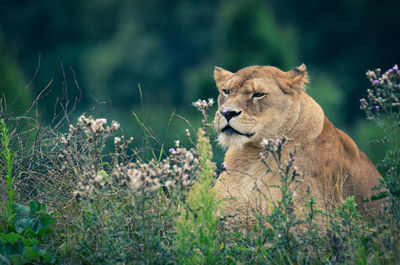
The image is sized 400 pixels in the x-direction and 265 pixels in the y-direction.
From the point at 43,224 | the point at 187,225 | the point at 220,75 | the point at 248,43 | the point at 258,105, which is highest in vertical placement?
the point at 248,43

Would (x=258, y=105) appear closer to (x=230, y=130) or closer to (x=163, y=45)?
(x=230, y=130)

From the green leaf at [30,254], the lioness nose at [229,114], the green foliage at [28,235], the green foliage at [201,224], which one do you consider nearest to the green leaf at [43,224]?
the green foliage at [28,235]

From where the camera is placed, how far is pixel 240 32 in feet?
88.1

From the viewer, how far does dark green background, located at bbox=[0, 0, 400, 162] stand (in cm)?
3750

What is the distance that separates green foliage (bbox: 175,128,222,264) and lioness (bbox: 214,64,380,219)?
48.3 inches

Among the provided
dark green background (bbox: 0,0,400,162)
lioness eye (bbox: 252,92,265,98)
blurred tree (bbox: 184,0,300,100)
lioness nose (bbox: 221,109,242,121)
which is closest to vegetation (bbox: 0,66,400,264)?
lioness nose (bbox: 221,109,242,121)

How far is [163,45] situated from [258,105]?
45.4 m

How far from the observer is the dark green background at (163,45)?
1476 inches

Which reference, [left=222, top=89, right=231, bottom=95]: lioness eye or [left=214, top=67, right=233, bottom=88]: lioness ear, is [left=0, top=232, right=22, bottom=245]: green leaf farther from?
[left=214, top=67, right=233, bottom=88]: lioness ear

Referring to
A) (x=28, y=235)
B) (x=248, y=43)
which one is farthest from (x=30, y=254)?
(x=248, y=43)

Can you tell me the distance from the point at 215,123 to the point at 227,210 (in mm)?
742

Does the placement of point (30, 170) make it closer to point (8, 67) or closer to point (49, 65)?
point (8, 67)

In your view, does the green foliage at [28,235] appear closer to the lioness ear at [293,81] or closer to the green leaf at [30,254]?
the green leaf at [30,254]

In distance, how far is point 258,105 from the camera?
511 centimetres
